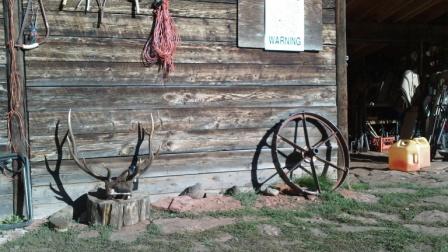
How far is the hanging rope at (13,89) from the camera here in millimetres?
5795

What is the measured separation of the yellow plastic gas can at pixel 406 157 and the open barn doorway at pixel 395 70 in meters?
1.57

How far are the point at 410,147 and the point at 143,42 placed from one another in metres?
5.21

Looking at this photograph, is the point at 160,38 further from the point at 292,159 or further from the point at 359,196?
the point at 359,196

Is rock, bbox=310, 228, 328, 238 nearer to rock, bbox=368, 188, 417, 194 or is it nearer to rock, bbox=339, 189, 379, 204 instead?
rock, bbox=339, 189, 379, 204

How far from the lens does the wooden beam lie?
37.9ft

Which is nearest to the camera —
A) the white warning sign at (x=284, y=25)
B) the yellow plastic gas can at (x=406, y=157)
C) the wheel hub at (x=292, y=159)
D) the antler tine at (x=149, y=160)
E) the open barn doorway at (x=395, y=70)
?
the antler tine at (x=149, y=160)

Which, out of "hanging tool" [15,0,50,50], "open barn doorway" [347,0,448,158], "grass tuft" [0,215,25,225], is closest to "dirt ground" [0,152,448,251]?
"grass tuft" [0,215,25,225]

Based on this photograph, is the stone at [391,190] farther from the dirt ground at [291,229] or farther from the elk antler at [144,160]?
the elk antler at [144,160]

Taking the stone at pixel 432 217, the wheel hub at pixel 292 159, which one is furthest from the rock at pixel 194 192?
the stone at pixel 432 217

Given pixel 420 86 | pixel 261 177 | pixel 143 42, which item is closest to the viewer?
pixel 143 42

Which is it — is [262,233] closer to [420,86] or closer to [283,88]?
[283,88]

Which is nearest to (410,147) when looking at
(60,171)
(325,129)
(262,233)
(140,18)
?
(325,129)

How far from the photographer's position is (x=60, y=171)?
20.2ft

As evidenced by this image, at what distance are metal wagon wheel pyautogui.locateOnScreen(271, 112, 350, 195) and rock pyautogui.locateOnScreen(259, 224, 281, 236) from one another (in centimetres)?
127
